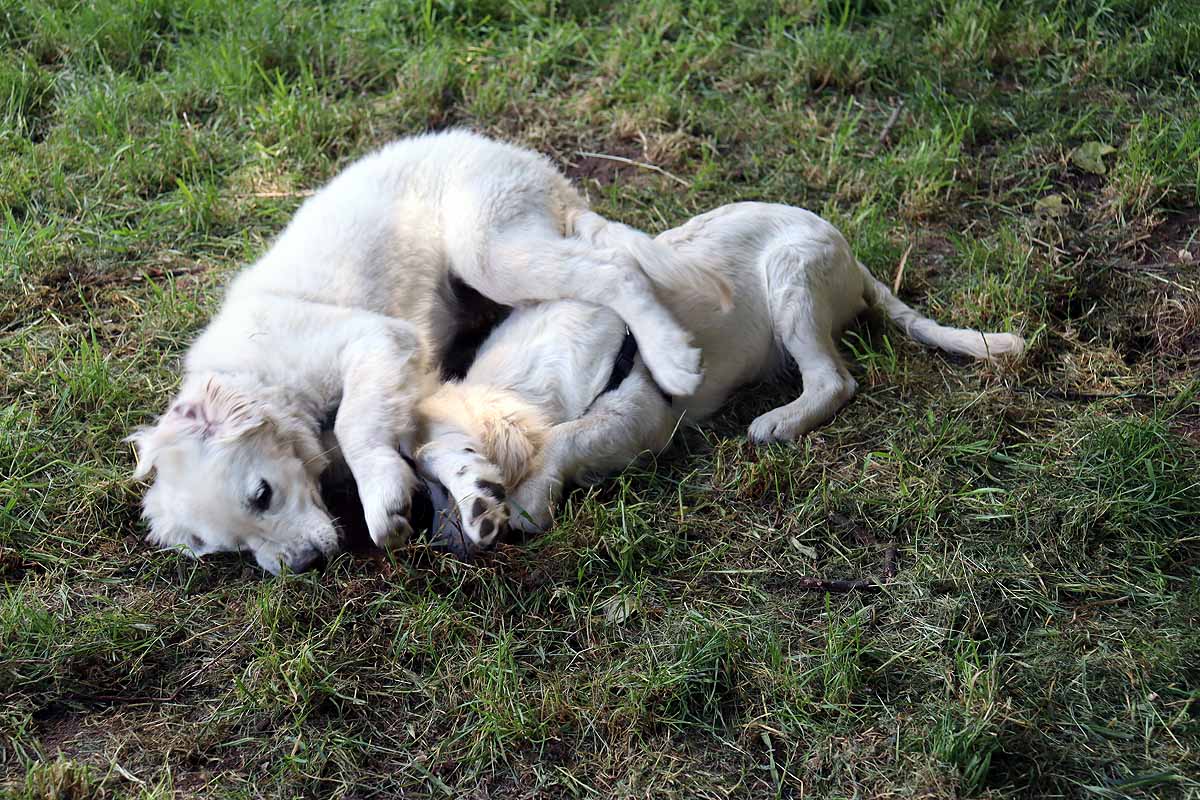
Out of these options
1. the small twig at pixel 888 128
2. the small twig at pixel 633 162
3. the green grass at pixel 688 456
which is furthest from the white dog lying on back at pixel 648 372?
the small twig at pixel 888 128

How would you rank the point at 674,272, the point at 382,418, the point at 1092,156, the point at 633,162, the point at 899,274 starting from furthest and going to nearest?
the point at 633,162, the point at 1092,156, the point at 899,274, the point at 674,272, the point at 382,418

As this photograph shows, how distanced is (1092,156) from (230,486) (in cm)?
372

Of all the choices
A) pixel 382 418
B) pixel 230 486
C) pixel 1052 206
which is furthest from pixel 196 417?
pixel 1052 206

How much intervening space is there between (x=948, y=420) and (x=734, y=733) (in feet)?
4.63

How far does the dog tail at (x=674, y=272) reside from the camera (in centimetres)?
373

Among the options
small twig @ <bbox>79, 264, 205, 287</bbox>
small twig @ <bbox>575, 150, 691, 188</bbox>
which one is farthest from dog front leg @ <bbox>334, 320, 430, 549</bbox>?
small twig @ <bbox>575, 150, 691, 188</bbox>

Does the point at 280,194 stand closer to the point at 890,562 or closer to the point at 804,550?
the point at 804,550

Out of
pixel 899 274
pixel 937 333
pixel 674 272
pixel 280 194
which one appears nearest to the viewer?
pixel 674 272

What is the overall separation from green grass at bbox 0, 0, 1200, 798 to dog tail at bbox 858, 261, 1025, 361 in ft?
0.23

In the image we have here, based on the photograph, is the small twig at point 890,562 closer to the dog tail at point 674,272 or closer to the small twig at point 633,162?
the dog tail at point 674,272

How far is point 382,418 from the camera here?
11.3ft

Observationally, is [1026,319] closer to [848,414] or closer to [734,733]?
[848,414]

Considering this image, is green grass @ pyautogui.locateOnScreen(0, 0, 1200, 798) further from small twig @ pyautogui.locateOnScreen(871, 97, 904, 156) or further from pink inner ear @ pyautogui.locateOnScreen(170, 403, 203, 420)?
pink inner ear @ pyautogui.locateOnScreen(170, 403, 203, 420)

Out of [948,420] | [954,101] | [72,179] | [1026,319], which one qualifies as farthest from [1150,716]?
[72,179]
